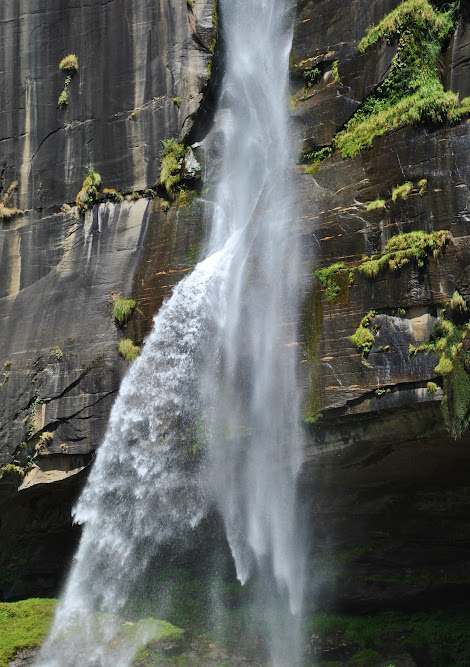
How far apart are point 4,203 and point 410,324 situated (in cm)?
1052

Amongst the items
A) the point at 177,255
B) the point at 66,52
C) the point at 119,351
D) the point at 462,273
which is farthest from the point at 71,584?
the point at 66,52

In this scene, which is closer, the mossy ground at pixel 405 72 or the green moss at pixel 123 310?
the mossy ground at pixel 405 72

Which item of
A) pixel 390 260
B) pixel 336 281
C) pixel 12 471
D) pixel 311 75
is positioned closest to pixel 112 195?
pixel 311 75

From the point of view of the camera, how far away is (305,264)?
41.3 ft

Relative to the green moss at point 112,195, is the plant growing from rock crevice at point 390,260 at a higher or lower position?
lower

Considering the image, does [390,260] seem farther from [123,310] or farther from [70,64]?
[70,64]

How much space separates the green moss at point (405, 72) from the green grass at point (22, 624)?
11.0m

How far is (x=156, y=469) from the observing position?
13227mm

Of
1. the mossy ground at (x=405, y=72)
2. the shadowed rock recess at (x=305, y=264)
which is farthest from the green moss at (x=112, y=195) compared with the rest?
the mossy ground at (x=405, y=72)

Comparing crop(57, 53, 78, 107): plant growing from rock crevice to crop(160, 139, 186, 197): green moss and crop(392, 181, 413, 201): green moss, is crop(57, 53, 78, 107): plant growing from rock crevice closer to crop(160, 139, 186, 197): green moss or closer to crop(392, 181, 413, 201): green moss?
crop(160, 139, 186, 197): green moss

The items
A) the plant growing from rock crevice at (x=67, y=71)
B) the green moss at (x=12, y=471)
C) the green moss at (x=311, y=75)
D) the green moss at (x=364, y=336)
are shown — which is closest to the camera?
the green moss at (x=364, y=336)

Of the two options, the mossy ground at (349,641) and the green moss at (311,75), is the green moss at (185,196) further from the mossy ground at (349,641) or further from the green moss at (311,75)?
the mossy ground at (349,641)

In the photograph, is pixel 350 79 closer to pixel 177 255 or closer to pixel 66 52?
pixel 177 255

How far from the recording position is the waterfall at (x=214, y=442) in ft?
41.3
